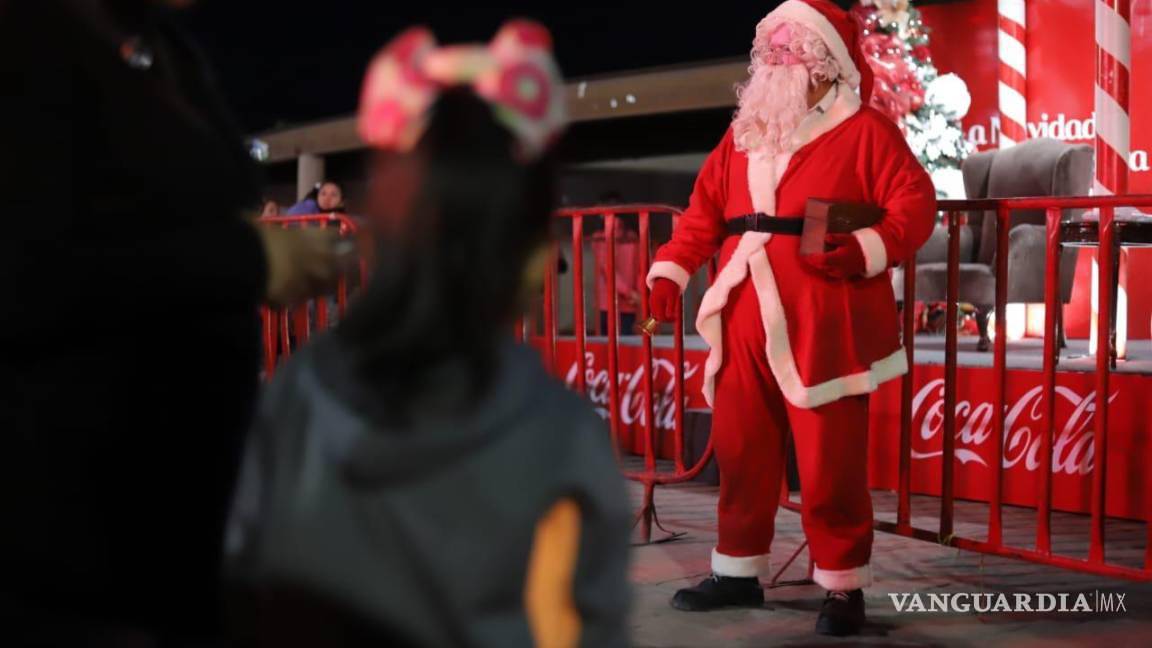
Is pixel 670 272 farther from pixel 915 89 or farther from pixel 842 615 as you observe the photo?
pixel 915 89

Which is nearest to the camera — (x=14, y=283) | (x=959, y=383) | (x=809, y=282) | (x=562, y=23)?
(x=14, y=283)

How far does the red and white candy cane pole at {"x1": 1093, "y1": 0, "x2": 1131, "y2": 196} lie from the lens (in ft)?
24.8

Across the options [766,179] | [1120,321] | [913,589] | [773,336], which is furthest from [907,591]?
[1120,321]

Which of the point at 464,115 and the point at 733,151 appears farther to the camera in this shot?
the point at 733,151

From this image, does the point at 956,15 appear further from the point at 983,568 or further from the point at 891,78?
the point at 983,568

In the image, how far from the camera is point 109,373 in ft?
4.95

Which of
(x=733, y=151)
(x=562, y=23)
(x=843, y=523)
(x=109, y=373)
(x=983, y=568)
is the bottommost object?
(x=983, y=568)

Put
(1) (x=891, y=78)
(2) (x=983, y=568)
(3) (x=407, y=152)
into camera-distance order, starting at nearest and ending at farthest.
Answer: (3) (x=407, y=152) < (2) (x=983, y=568) < (1) (x=891, y=78)

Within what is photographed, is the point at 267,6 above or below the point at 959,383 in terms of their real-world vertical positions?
above

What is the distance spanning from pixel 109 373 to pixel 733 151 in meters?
2.45

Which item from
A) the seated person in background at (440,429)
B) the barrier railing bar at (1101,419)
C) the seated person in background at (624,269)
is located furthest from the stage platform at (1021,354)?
the seated person in background at (440,429)

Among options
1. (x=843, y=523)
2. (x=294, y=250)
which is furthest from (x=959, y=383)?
(x=294, y=250)

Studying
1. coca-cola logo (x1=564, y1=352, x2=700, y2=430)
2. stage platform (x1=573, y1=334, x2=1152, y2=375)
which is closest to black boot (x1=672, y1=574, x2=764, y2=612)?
stage platform (x1=573, y1=334, x2=1152, y2=375)

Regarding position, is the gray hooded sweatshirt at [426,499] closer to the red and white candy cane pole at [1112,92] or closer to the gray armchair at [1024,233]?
the gray armchair at [1024,233]
